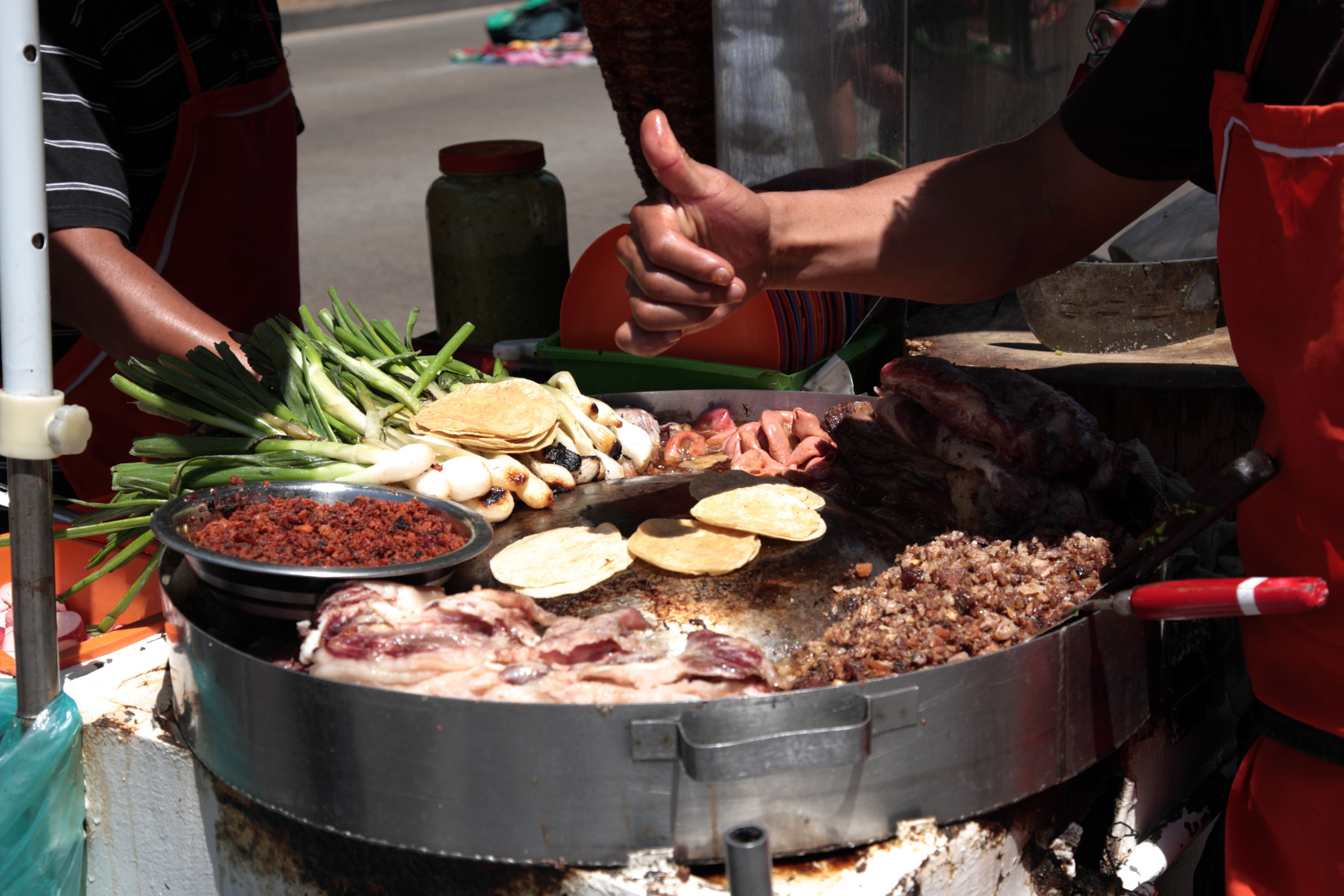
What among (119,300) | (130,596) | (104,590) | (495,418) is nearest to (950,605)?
(495,418)

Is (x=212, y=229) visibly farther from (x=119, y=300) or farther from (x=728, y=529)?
(x=728, y=529)

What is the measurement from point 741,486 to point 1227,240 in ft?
3.59

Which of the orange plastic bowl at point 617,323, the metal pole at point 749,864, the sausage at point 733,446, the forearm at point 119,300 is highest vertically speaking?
the forearm at point 119,300

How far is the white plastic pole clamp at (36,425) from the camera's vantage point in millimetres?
1710

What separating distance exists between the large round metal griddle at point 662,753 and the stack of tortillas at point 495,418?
0.90m

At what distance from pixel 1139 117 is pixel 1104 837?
1348 millimetres

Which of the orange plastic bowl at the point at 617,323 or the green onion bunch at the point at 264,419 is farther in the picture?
the orange plastic bowl at the point at 617,323

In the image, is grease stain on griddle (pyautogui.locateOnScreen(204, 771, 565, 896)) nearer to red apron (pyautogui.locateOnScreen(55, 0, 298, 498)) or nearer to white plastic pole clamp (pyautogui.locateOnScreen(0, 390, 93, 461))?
white plastic pole clamp (pyautogui.locateOnScreen(0, 390, 93, 461))

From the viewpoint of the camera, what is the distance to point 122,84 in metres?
2.89

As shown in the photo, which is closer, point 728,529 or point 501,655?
point 501,655

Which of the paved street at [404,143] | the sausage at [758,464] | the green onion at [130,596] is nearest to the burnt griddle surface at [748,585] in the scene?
the sausage at [758,464]

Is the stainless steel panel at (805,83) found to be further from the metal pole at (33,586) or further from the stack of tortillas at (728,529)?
the metal pole at (33,586)

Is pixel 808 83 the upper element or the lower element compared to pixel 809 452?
upper

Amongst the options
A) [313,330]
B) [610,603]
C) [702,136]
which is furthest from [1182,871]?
[702,136]
